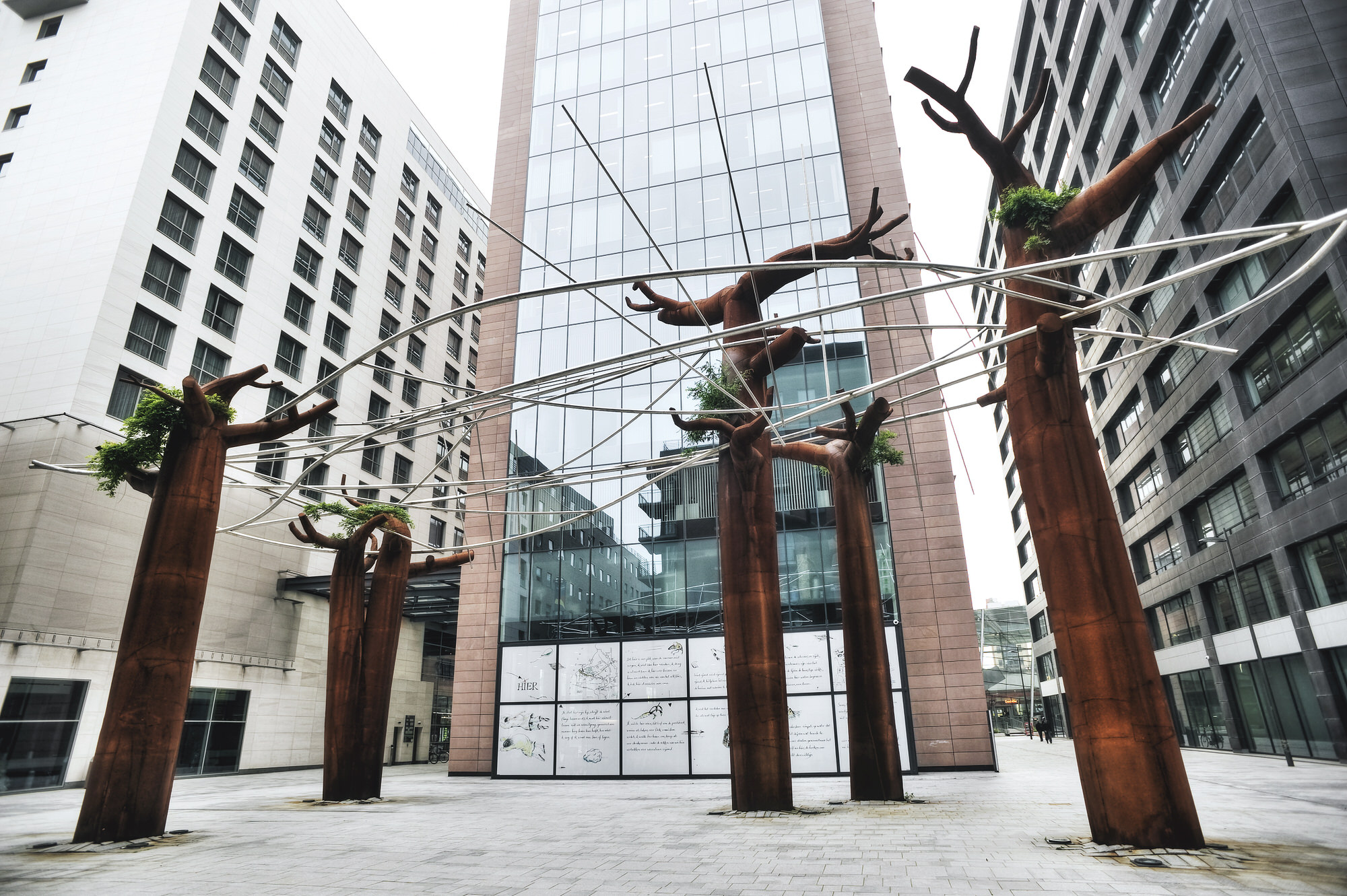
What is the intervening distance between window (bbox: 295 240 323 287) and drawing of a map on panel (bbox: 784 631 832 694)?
33646 mm

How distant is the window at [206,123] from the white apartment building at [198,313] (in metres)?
0.12

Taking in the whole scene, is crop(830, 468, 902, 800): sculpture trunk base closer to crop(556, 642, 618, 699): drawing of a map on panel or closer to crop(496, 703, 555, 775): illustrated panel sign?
crop(556, 642, 618, 699): drawing of a map on panel

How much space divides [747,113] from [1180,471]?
94.0ft

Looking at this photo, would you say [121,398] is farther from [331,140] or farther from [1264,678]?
[1264,678]

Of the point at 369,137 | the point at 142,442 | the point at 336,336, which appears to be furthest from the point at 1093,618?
the point at 369,137

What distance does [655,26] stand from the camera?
38219 mm

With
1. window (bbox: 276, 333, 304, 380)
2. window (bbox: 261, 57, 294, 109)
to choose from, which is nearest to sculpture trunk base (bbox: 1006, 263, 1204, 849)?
window (bbox: 276, 333, 304, 380)

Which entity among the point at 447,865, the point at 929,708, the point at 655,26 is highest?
the point at 655,26

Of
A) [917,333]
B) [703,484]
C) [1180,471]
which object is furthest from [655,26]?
[1180,471]

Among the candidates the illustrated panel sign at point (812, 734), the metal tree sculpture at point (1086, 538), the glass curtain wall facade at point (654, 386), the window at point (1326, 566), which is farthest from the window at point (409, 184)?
the window at point (1326, 566)

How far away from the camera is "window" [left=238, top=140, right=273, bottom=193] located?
127 feet

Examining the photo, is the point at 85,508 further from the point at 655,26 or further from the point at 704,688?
the point at 655,26

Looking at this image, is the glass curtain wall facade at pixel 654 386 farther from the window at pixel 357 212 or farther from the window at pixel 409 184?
the window at pixel 409 184

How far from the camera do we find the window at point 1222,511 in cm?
3142
